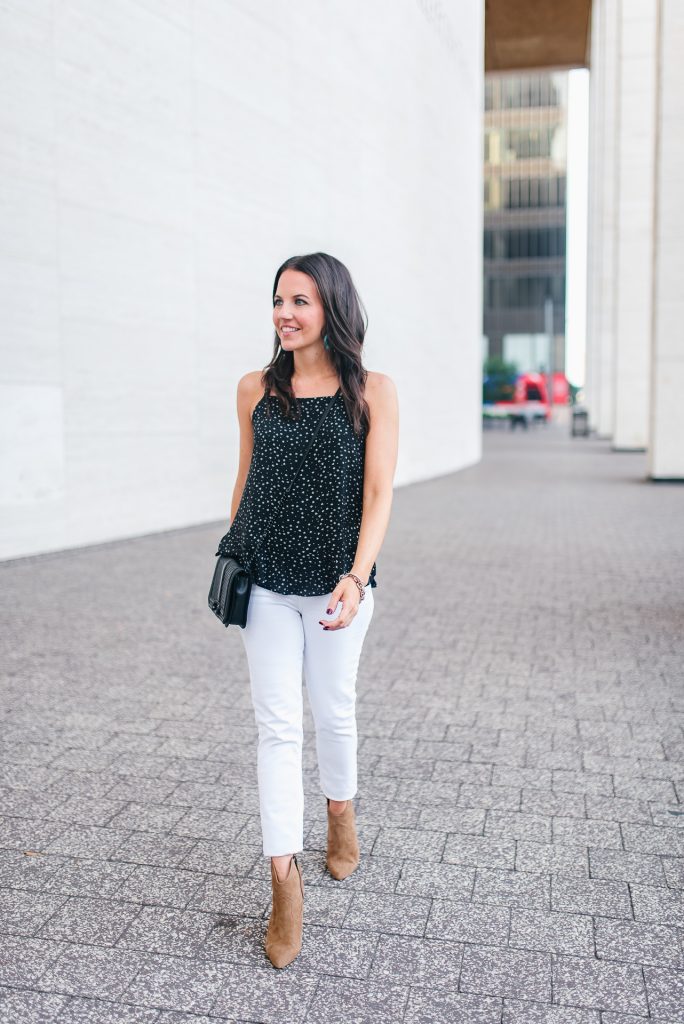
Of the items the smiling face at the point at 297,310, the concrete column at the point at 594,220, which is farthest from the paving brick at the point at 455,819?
the concrete column at the point at 594,220

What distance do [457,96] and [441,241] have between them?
416 cm

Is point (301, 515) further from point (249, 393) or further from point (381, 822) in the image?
point (381, 822)

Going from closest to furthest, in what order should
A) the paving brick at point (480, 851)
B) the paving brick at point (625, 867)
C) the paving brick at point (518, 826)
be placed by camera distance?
the paving brick at point (625, 867), the paving brick at point (480, 851), the paving brick at point (518, 826)

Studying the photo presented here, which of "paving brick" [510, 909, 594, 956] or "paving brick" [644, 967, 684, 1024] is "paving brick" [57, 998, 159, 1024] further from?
"paving brick" [644, 967, 684, 1024]

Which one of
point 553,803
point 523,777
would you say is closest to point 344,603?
point 553,803

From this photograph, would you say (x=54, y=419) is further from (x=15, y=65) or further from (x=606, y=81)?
(x=606, y=81)

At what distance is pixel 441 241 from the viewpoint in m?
23.9

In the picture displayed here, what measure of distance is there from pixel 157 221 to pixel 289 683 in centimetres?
986

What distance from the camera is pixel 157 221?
12062 millimetres

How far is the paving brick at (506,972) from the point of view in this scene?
9.36 ft

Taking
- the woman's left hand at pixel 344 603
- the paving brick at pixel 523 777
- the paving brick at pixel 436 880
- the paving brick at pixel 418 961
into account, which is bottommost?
the paving brick at pixel 523 777

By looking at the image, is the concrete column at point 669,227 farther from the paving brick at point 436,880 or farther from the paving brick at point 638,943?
the paving brick at point 638,943

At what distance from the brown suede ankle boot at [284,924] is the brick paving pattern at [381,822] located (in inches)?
1.8

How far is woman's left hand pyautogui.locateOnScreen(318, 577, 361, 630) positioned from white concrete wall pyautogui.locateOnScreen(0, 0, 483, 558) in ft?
25.2
